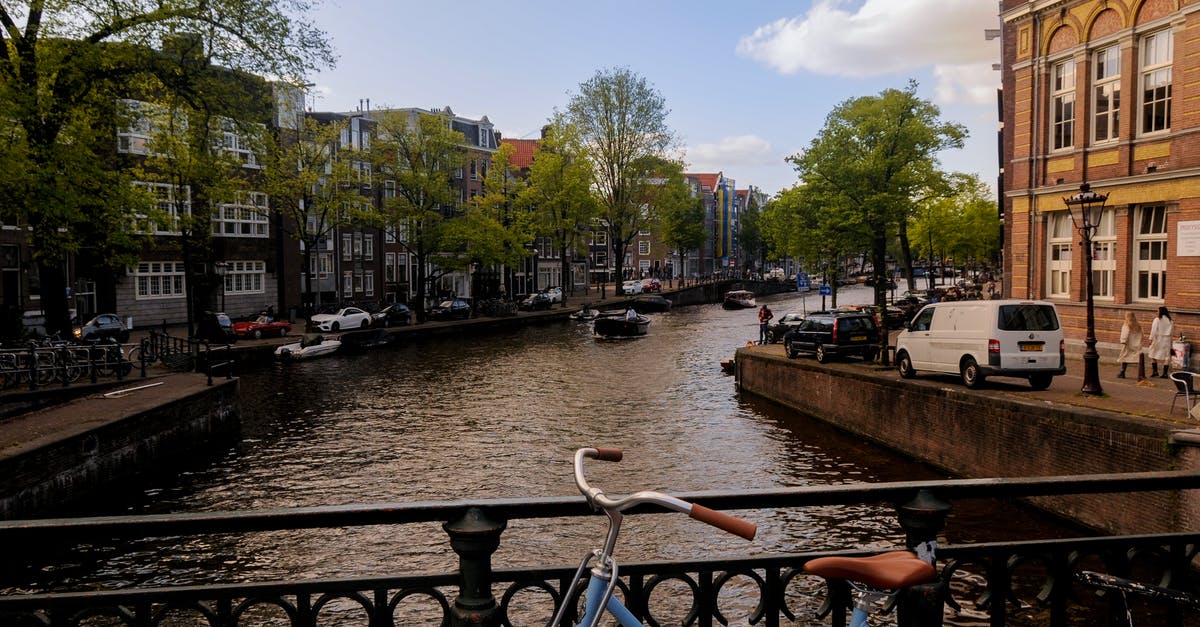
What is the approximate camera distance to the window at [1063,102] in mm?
25469

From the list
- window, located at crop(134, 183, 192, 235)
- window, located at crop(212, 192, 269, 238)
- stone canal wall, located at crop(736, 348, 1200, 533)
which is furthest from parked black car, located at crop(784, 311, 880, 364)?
window, located at crop(212, 192, 269, 238)

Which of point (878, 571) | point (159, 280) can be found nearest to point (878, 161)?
point (159, 280)

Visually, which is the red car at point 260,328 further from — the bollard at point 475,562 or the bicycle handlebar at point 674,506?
the bicycle handlebar at point 674,506

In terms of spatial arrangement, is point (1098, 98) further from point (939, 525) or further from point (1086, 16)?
point (939, 525)

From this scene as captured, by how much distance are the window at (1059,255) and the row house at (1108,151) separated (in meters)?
0.03

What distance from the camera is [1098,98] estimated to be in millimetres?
24562

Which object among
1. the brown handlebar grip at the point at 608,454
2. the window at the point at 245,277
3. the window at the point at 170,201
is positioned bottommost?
the brown handlebar grip at the point at 608,454

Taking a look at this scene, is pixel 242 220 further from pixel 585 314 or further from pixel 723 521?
pixel 723 521

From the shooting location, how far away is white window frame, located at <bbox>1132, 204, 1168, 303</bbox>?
892 inches

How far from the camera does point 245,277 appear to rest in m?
56.3

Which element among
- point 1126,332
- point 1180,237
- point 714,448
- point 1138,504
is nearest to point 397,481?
point 714,448

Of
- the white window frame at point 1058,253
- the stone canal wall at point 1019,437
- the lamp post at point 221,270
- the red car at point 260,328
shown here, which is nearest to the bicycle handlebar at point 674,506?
the stone canal wall at point 1019,437

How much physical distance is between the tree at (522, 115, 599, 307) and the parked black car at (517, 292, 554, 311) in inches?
102

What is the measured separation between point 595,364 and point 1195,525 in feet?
98.6
